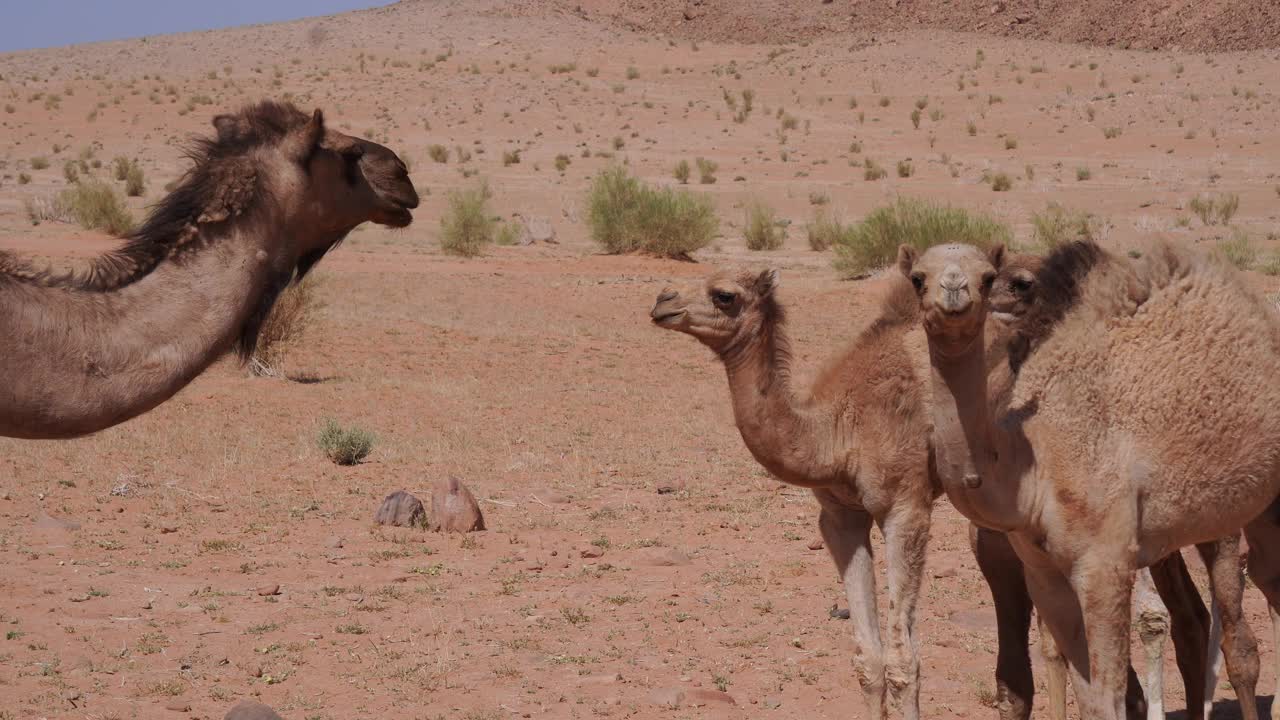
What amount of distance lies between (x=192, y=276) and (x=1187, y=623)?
4734 mm

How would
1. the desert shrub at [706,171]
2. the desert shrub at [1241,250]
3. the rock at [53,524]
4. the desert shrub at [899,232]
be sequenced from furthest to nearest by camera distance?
the desert shrub at [706,171]
the desert shrub at [1241,250]
the desert shrub at [899,232]
the rock at [53,524]

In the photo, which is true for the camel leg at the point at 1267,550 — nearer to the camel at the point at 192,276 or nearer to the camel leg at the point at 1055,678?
the camel leg at the point at 1055,678

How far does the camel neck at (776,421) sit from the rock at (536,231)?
22355 mm

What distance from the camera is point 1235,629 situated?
21.0ft

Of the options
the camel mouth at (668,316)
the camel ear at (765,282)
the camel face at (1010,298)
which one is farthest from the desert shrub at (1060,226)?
the camel face at (1010,298)

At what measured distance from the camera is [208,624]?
8.43 meters

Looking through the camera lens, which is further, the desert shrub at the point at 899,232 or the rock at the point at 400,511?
the desert shrub at the point at 899,232

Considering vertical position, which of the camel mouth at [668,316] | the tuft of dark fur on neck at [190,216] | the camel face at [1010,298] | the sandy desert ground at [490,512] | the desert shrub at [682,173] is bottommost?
the sandy desert ground at [490,512]

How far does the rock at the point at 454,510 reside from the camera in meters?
10.5

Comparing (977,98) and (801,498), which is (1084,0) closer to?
(977,98)

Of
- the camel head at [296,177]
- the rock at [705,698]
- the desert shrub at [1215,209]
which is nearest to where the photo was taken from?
the camel head at [296,177]

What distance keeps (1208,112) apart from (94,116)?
3804 centimetres

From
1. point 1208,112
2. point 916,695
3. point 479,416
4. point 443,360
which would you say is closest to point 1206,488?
point 916,695

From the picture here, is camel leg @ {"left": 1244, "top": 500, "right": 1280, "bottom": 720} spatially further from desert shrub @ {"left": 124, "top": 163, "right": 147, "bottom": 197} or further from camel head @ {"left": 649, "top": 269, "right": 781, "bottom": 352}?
desert shrub @ {"left": 124, "top": 163, "right": 147, "bottom": 197}
